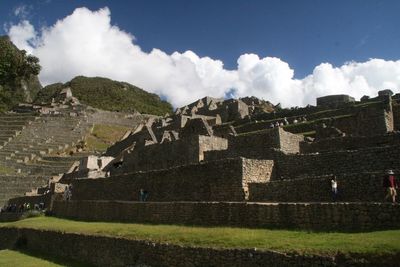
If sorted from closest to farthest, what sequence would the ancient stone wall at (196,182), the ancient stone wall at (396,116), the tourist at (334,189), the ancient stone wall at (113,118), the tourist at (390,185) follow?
the tourist at (390,185) → the tourist at (334,189) → the ancient stone wall at (196,182) → the ancient stone wall at (396,116) → the ancient stone wall at (113,118)

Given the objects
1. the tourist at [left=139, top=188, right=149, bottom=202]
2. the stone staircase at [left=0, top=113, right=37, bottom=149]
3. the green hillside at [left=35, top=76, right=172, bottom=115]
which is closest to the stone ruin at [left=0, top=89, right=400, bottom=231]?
the tourist at [left=139, top=188, right=149, bottom=202]

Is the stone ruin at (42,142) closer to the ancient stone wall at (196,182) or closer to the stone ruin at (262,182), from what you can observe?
the stone ruin at (262,182)

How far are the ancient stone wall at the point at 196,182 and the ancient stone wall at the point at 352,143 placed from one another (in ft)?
9.37

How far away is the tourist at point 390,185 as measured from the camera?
1155 cm

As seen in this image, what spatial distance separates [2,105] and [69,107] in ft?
102

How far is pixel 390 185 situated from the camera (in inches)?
457

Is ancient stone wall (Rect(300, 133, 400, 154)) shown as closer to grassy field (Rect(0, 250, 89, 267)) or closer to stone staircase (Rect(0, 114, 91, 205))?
grassy field (Rect(0, 250, 89, 267))

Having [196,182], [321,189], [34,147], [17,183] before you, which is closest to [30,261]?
[196,182]

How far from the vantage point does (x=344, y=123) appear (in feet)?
90.1

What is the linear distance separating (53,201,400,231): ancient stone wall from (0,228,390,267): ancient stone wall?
1952 mm

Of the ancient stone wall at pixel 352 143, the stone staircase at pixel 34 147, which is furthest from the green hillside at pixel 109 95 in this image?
the ancient stone wall at pixel 352 143

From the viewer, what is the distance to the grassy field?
16.8 meters

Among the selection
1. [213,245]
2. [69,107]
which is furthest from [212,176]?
[69,107]

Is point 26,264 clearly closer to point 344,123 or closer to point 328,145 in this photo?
point 328,145
